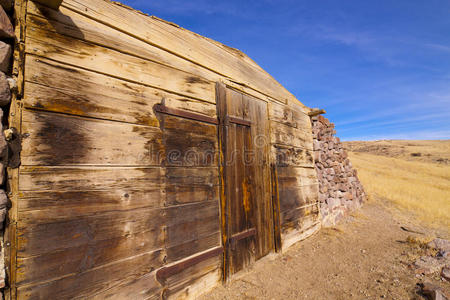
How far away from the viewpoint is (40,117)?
1.68 meters

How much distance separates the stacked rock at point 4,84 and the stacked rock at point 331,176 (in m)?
5.66

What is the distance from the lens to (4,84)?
1.52 m

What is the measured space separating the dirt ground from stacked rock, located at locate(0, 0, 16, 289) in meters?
2.17

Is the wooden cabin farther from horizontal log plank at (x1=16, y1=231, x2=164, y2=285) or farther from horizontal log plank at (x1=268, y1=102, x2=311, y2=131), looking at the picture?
horizontal log plank at (x1=268, y1=102, x2=311, y2=131)

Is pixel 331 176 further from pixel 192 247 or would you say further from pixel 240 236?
pixel 192 247

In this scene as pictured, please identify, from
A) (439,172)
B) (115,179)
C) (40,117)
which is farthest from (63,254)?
(439,172)

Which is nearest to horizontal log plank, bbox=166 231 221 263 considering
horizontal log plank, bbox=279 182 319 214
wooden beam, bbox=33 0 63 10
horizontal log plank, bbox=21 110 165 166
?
horizontal log plank, bbox=21 110 165 166

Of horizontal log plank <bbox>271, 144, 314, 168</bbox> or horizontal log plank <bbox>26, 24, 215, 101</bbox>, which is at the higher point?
horizontal log plank <bbox>26, 24, 215, 101</bbox>

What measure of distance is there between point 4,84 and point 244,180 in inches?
110

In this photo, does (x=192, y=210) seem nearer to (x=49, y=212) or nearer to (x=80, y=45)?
(x=49, y=212)

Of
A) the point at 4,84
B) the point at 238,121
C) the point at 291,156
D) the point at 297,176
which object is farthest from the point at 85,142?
the point at 297,176


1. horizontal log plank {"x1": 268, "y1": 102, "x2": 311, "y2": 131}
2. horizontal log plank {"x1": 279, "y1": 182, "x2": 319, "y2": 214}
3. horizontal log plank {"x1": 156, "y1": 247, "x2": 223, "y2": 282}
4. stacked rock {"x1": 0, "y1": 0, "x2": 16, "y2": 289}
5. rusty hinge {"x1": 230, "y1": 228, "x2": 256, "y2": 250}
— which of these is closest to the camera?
stacked rock {"x1": 0, "y1": 0, "x2": 16, "y2": 289}

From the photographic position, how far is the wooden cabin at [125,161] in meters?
1.65

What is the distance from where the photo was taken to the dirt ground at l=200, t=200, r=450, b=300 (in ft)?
9.62
